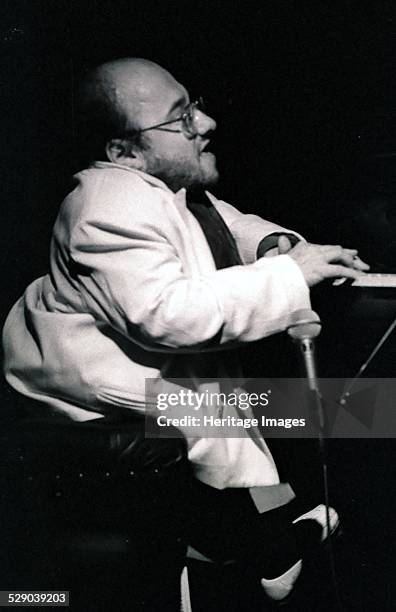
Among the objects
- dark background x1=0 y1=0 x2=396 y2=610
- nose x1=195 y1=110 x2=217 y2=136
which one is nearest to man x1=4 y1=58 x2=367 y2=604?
nose x1=195 y1=110 x2=217 y2=136

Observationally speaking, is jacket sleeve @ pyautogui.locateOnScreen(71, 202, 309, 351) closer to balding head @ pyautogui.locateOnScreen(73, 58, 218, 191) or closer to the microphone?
the microphone

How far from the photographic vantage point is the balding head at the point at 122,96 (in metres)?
1.12

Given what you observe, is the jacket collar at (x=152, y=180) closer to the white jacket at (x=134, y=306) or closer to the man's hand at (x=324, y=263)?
the white jacket at (x=134, y=306)

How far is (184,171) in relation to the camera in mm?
1161

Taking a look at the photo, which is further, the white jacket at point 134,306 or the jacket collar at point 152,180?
the jacket collar at point 152,180

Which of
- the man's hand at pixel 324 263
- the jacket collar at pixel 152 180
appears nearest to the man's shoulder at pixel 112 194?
the jacket collar at pixel 152 180

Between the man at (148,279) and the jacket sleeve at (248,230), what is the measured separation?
2 centimetres

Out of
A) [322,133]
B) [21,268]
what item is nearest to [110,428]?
[21,268]

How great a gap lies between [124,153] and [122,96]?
3.4 inches

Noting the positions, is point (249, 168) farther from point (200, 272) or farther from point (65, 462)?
point (65, 462)

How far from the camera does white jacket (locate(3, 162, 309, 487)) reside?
3.39 ft

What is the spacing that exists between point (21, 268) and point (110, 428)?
38 cm

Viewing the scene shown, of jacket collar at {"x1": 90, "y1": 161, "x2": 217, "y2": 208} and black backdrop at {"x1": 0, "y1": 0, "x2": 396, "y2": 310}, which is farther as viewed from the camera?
black backdrop at {"x1": 0, "y1": 0, "x2": 396, "y2": 310}

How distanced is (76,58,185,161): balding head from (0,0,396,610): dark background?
15cm
